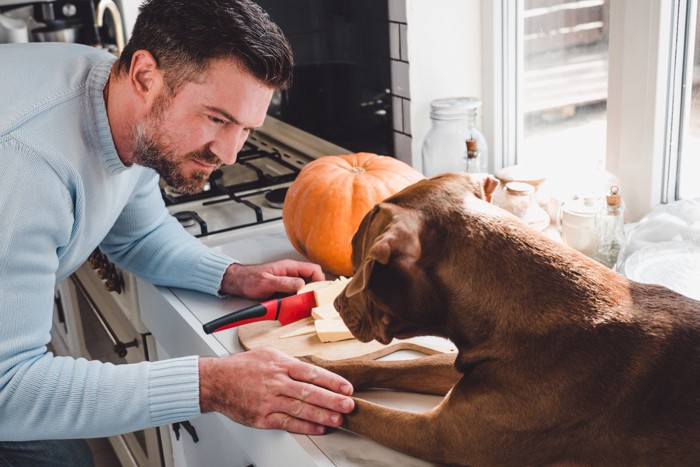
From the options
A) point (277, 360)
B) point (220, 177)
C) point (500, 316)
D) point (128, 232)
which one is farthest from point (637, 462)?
point (220, 177)

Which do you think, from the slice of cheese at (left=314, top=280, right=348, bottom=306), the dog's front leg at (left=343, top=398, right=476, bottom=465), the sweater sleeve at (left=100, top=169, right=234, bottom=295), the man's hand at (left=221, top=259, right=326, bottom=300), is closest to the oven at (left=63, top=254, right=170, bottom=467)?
the sweater sleeve at (left=100, top=169, right=234, bottom=295)

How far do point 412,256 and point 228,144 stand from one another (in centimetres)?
53

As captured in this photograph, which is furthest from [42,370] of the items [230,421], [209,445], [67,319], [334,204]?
[67,319]

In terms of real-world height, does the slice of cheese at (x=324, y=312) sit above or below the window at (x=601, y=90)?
below

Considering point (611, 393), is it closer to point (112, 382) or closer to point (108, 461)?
point (112, 382)

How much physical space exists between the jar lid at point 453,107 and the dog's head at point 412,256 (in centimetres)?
85

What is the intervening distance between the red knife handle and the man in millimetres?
113

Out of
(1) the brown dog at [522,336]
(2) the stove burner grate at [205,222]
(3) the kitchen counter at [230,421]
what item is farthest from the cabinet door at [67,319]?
(1) the brown dog at [522,336]

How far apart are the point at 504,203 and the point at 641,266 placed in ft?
1.18

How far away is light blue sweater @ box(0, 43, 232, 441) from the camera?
1.25m

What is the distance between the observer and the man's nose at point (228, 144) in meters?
1.42

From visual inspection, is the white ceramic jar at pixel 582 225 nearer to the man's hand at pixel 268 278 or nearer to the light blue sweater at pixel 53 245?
the man's hand at pixel 268 278

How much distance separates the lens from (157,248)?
1.70m

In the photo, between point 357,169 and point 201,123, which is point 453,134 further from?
point 201,123
